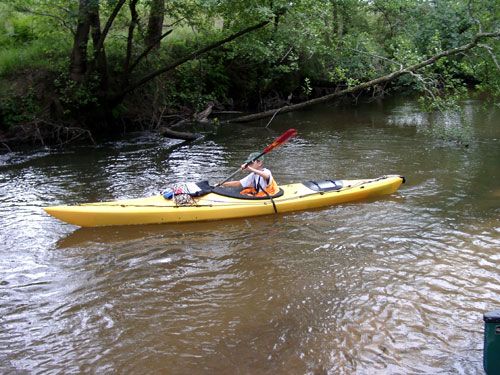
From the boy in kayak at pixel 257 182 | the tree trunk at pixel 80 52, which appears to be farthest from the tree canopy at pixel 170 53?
the boy in kayak at pixel 257 182

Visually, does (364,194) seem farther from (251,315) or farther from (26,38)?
(26,38)

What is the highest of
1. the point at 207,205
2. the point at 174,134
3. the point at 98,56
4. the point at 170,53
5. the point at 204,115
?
the point at 170,53

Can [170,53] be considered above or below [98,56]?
above

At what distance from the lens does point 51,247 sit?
199 inches

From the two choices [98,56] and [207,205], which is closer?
[207,205]

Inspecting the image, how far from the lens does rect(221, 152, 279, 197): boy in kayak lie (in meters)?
5.91

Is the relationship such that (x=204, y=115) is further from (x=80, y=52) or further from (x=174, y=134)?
(x=80, y=52)

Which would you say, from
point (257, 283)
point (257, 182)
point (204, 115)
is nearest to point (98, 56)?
point (204, 115)

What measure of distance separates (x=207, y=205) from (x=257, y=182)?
81cm

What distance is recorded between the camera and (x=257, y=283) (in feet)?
13.9

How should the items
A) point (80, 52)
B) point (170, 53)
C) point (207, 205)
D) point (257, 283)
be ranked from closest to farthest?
point (257, 283) → point (207, 205) → point (80, 52) → point (170, 53)

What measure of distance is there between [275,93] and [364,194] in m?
9.54

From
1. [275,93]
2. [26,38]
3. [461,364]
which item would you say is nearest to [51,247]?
[461,364]

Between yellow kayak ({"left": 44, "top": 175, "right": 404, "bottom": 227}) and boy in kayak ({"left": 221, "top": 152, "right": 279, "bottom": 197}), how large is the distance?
11 cm
